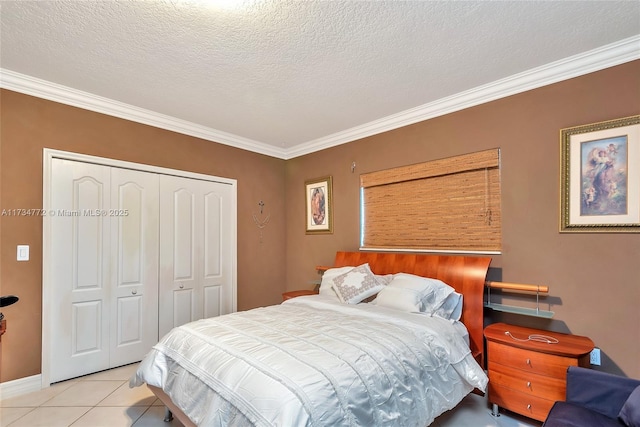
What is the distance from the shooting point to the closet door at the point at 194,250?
357cm

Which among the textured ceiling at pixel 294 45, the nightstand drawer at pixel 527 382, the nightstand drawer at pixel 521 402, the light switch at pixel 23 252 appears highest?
the textured ceiling at pixel 294 45

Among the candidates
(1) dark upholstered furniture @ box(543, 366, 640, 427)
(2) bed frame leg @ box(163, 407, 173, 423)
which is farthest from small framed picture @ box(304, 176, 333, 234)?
(1) dark upholstered furniture @ box(543, 366, 640, 427)

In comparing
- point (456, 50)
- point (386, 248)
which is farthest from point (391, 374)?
point (456, 50)

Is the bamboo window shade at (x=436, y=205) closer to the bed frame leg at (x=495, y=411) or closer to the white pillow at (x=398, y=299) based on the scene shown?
the white pillow at (x=398, y=299)

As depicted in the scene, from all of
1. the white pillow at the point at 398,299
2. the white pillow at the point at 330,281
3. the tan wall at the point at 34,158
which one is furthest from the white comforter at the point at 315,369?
the tan wall at the point at 34,158

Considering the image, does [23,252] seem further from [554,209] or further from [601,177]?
[601,177]

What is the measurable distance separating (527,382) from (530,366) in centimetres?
12

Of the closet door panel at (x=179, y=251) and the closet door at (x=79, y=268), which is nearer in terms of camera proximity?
the closet door at (x=79, y=268)

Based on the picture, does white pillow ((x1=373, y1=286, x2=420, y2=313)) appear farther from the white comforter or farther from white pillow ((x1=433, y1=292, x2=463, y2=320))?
white pillow ((x1=433, y1=292, x2=463, y2=320))

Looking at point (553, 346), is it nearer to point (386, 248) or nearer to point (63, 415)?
point (386, 248)

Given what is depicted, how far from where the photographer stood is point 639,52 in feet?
7.14

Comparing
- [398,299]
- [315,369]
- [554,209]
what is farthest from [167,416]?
[554,209]

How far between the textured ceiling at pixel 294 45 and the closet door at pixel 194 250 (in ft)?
3.63

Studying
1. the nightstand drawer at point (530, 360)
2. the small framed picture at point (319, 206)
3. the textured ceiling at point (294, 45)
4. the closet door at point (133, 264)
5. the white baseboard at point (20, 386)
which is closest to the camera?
the textured ceiling at point (294, 45)
